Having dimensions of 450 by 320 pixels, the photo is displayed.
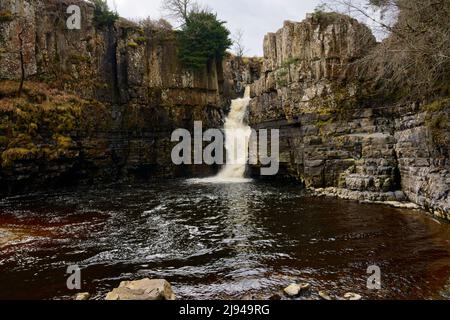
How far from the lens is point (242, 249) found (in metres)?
10.9

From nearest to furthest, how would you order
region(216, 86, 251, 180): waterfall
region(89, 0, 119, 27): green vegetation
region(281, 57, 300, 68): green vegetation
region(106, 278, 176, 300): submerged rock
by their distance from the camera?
region(106, 278, 176, 300): submerged rock
region(281, 57, 300, 68): green vegetation
region(89, 0, 119, 27): green vegetation
region(216, 86, 251, 180): waterfall

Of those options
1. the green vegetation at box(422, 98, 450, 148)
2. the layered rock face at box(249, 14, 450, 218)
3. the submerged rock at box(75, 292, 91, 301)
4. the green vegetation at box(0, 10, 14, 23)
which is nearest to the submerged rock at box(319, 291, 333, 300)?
the submerged rock at box(75, 292, 91, 301)

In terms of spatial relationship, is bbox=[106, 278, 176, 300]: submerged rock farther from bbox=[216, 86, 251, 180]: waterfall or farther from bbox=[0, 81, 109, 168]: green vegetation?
bbox=[216, 86, 251, 180]: waterfall

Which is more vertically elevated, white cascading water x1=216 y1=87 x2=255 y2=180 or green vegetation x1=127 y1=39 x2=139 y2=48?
green vegetation x1=127 y1=39 x2=139 y2=48

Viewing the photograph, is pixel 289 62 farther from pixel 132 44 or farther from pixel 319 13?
pixel 132 44

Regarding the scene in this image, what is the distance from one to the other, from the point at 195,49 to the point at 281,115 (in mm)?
11877

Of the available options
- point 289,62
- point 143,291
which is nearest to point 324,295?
point 143,291

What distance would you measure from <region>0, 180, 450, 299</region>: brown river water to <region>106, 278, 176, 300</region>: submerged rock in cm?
69

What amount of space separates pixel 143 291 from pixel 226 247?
459 centimetres

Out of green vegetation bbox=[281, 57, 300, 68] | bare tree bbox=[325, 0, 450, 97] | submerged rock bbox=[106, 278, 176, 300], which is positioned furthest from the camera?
green vegetation bbox=[281, 57, 300, 68]

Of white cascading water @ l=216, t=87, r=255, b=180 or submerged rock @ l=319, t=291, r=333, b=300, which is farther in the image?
white cascading water @ l=216, t=87, r=255, b=180

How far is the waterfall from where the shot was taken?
3066 centimetres

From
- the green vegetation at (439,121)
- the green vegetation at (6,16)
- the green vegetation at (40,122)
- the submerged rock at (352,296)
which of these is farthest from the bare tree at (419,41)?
the green vegetation at (6,16)
